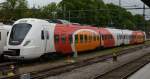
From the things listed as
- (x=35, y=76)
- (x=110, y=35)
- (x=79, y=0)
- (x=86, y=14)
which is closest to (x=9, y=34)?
(x=35, y=76)

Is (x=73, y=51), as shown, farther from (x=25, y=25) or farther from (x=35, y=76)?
(x=35, y=76)

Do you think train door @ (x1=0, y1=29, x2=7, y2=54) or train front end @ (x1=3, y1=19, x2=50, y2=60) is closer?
train front end @ (x1=3, y1=19, x2=50, y2=60)

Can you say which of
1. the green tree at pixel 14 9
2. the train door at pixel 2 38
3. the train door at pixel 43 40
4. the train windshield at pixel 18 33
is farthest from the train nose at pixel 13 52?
the green tree at pixel 14 9

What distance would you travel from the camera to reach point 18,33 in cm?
2509

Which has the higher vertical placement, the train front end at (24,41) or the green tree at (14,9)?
the green tree at (14,9)

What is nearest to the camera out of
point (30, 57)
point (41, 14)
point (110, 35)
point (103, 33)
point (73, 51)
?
point (30, 57)

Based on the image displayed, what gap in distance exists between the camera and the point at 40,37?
25672 mm

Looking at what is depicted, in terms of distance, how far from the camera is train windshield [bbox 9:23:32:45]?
24655 millimetres

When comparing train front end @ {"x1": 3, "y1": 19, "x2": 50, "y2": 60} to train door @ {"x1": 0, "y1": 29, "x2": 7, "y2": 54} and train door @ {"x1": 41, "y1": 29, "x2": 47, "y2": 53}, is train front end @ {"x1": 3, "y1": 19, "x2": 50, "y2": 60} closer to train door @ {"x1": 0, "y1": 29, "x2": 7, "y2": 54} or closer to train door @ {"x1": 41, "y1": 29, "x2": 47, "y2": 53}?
train door @ {"x1": 41, "y1": 29, "x2": 47, "y2": 53}

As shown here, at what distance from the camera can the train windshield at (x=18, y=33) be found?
24.7 meters

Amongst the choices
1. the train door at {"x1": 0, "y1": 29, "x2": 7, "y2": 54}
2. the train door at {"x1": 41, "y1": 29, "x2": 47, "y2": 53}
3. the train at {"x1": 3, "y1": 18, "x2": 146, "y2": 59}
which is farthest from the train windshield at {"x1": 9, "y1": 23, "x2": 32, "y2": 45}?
the train door at {"x1": 0, "y1": 29, "x2": 7, "y2": 54}

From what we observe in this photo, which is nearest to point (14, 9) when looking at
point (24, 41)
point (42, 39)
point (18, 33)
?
point (42, 39)

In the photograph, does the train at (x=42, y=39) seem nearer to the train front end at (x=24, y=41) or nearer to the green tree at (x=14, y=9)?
the train front end at (x=24, y=41)

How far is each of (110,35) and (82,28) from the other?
43.3 feet
